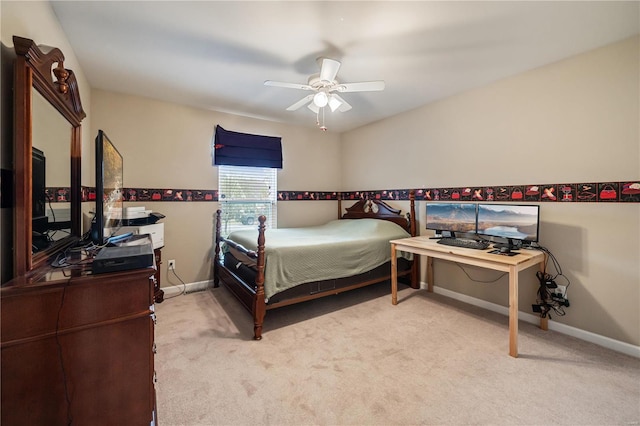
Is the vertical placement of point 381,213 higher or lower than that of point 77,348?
higher

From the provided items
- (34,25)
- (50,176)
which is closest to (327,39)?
(34,25)

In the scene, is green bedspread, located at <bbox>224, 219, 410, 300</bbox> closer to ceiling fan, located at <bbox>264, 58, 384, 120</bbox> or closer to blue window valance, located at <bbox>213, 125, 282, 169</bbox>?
blue window valance, located at <bbox>213, 125, 282, 169</bbox>

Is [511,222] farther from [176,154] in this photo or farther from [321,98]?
[176,154]

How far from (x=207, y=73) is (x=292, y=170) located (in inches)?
76.6

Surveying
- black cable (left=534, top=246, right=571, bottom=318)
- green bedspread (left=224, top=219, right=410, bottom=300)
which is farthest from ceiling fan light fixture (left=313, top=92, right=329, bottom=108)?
black cable (left=534, top=246, right=571, bottom=318)

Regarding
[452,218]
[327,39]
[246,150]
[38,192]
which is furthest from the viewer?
[246,150]

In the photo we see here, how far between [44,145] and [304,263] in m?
1.88

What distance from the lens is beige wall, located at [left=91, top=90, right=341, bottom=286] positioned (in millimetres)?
3013

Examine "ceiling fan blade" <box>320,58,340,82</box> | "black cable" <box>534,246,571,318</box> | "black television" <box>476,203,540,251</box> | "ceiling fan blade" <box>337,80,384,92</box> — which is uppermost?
"ceiling fan blade" <box>320,58,340,82</box>

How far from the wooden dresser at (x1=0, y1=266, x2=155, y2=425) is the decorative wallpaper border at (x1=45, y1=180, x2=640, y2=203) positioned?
0.70m

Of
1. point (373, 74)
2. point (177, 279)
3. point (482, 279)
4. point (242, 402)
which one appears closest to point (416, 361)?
point (242, 402)

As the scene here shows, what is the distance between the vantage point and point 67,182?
160 centimetres

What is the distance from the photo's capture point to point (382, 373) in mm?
1771

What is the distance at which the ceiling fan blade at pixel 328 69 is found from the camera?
2004 millimetres
